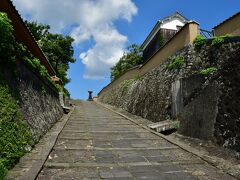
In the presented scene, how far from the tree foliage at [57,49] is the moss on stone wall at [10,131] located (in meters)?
30.7

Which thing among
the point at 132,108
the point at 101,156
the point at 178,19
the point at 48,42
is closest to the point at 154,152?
the point at 101,156

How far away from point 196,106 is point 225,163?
362 cm

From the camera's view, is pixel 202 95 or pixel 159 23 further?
pixel 159 23

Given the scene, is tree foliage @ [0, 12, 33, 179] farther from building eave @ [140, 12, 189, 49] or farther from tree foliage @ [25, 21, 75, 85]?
tree foliage @ [25, 21, 75, 85]

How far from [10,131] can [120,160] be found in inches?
108

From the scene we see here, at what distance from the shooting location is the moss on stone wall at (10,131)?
6.42 metres

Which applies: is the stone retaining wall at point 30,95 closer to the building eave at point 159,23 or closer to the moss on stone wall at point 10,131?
the moss on stone wall at point 10,131

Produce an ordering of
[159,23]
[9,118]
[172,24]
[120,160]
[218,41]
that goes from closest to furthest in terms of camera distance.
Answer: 1. [9,118]
2. [120,160]
3. [218,41]
4. [159,23]
5. [172,24]

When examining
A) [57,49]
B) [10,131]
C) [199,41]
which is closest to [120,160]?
[10,131]

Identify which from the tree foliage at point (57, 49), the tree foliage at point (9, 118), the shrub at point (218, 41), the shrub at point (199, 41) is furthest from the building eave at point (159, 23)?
the tree foliage at point (9, 118)

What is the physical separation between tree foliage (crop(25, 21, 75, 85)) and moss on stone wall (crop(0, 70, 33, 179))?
30.7 m

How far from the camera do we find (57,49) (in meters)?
39.4

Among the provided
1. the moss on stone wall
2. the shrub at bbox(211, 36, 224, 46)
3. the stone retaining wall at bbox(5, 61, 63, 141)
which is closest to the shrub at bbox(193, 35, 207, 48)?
the shrub at bbox(211, 36, 224, 46)

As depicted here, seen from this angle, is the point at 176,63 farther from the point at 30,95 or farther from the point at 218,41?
the point at 30,95
